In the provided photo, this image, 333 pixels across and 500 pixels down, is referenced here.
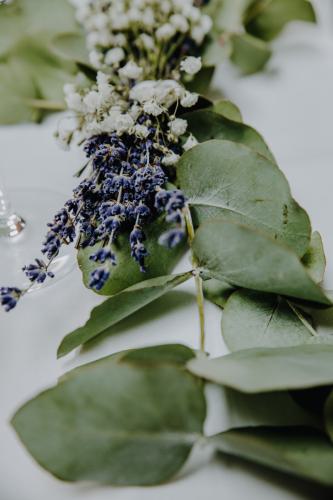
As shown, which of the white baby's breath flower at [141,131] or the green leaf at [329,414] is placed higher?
the white baby's breath flower at [141,131]

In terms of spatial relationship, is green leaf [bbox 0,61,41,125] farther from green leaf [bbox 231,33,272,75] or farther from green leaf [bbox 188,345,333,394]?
green leaf [bbox 188,345,333,394]

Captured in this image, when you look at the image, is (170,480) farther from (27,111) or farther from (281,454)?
(27,111)

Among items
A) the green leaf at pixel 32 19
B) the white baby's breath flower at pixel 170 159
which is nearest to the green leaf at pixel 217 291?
the white baby's breath flower at pixel 170 159

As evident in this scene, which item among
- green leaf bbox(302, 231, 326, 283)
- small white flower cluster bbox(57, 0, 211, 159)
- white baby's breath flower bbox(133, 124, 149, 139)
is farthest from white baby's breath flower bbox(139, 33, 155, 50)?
green leaf bbox(302, 231, 326, 283)

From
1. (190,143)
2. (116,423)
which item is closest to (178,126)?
(190,143)

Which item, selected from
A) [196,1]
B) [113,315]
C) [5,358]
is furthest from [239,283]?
[196,1]

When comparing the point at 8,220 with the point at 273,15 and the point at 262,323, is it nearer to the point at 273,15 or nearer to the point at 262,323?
the point at 262,323

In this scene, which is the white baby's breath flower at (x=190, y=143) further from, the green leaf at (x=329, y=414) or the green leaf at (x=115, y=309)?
the green leaf at (x=329, y=414)
